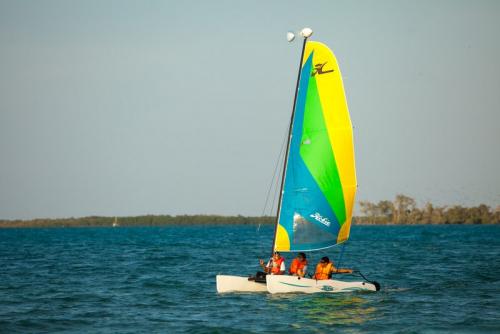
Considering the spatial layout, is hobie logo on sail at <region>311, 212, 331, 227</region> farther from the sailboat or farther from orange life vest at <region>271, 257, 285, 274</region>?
orange life vest at <region>271, 257, 285, 274</region>

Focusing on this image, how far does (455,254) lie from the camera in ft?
187

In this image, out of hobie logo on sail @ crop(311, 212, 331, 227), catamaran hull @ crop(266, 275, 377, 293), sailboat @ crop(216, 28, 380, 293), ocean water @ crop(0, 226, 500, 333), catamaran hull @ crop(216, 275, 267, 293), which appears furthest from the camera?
hobie logo on sail @ crop(311, 212, 331, 227)

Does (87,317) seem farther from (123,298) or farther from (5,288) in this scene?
(5,288)

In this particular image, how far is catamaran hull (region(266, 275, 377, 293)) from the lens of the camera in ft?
94.9

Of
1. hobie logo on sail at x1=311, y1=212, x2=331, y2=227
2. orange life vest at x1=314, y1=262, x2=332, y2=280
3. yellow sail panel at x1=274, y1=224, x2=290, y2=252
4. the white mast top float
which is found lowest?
orange life vest at x1=314, y1=262, x2=332, y2=280

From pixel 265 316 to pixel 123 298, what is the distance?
26.0 feet

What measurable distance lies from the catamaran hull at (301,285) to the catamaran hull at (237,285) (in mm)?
1261

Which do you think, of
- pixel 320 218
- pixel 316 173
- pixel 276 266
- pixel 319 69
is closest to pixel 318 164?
pixel 316 173

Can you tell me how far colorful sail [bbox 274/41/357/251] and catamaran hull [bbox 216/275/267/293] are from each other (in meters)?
1.64

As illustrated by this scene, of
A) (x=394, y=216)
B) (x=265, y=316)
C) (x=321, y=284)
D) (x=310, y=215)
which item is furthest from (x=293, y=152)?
(x=394, y=216)

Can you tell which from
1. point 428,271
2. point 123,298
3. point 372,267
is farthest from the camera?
point 372,267

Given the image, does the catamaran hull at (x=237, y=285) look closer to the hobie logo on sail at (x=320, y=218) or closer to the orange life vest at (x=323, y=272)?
the orange life vest at (x=323, y=272)

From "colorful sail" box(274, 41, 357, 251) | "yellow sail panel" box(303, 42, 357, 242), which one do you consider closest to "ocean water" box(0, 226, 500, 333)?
"colorful sail" box(274, 41, 357, 251)

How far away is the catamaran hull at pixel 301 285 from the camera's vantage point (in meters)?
28.9
